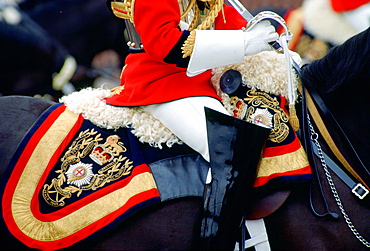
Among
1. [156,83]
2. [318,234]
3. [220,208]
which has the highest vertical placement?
[156,83]

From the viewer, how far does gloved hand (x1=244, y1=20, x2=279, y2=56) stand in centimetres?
155

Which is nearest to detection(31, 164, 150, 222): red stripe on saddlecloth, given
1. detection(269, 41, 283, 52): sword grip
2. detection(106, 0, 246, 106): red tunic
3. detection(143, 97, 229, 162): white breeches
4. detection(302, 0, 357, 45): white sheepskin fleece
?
detection(143, 97, 229, 162): white breeches

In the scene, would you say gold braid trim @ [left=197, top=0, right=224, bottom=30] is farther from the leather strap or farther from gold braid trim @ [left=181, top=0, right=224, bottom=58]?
the leather strap

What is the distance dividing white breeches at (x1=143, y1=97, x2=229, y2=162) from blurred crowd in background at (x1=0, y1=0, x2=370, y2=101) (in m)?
2.15

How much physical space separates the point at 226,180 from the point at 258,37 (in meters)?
0.67

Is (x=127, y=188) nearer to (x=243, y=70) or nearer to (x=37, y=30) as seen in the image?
(x=243, y=70)

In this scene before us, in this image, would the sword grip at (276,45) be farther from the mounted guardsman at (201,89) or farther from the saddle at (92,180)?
the saddle at (92,180)

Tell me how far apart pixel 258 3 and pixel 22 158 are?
3.12 m

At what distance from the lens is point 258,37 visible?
60.9 inches

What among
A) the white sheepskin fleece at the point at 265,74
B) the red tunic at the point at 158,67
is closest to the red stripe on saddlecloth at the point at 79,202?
the red tunic at the point at 158,67

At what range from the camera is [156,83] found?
66.5 inches

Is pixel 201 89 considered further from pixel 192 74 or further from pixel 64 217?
pixel 64 217

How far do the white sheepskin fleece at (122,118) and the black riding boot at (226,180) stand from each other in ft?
0.85

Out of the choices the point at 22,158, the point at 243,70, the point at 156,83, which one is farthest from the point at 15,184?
the point at 243,70
